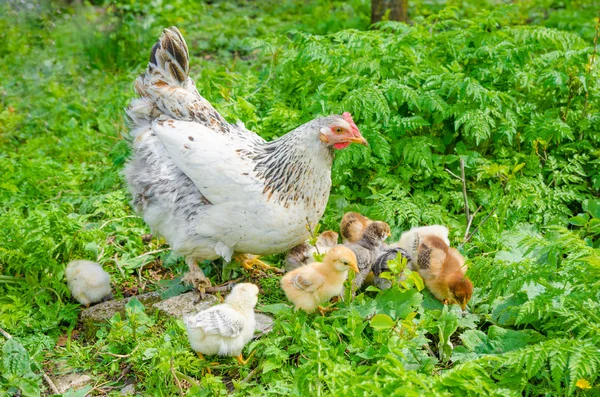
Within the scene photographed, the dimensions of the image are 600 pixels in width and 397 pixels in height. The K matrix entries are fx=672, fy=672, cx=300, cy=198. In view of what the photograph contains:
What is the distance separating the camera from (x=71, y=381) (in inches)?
171

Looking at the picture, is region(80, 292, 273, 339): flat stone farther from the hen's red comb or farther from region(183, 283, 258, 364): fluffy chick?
the hen's red comb

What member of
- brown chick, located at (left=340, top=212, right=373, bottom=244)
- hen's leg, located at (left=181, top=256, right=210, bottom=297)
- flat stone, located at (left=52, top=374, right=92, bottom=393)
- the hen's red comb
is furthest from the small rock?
the hen's red comb

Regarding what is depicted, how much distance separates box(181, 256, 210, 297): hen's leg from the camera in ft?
16.1

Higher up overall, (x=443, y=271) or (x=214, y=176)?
(x=214, y=176)

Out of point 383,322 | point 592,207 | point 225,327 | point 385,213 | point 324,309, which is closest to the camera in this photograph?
point 383,322

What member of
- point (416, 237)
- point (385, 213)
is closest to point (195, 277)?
point (385, 213)

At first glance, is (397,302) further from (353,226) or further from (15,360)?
(15,360)

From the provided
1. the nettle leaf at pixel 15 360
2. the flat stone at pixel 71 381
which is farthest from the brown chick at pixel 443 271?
the nettle leaf at pixel 15 360

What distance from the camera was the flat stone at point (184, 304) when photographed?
15.4 feet

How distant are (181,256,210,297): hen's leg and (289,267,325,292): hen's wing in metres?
0.90

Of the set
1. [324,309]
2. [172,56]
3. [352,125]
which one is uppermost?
[172,56]

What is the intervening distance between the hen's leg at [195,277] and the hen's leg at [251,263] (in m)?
0.36

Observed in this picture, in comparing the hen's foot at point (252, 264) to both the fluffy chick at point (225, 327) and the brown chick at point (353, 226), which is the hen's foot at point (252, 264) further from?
the fluffy chick at point (225, 327)

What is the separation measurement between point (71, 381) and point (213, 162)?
170 centimetres
